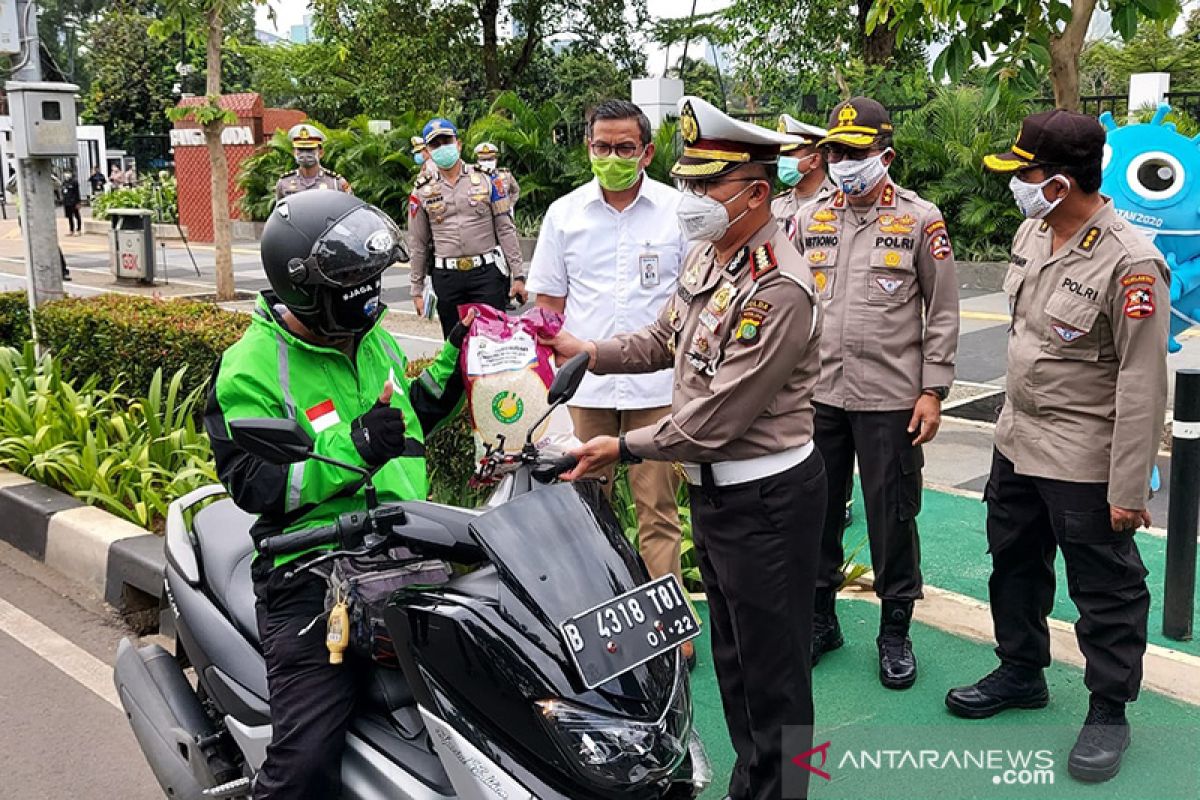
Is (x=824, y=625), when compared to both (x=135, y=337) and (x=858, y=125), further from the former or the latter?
(x=135, y=337)

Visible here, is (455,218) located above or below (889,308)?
above

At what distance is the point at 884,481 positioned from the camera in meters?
4.23

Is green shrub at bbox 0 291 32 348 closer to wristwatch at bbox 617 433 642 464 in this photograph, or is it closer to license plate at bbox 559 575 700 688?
wristwatch at bbox 617 433 642 464

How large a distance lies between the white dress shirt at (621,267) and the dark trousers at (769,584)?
124cm

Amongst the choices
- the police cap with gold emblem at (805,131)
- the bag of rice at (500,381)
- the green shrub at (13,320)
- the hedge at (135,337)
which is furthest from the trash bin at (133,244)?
the bag of rice at (500,381)

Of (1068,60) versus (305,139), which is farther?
(305,139)

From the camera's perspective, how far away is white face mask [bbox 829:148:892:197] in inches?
165

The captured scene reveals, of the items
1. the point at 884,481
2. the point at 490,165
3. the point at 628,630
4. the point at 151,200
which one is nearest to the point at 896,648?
the point at 884,481

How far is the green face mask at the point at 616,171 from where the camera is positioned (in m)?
4.37

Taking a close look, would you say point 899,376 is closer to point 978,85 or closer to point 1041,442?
point 1041,442

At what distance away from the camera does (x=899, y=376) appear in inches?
165

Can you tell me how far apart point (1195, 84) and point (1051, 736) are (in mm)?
17995

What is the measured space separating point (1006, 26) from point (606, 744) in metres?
4.73

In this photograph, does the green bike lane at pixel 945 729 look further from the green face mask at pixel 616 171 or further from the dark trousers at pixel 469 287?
the dark trousers at pixel 469 287
